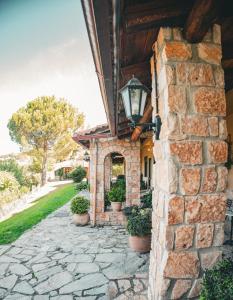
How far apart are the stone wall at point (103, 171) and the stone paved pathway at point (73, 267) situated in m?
0.64

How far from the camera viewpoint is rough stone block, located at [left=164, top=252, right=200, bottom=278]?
7.07ft

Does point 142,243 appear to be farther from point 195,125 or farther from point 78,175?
point 78,175

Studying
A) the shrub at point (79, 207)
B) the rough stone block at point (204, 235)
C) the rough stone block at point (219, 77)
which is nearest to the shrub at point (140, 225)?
→ the rough stone block at point (204, 235)

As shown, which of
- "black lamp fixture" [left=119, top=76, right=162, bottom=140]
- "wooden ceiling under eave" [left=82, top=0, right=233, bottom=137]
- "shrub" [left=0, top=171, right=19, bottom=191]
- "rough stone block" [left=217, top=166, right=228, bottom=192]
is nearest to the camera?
"wooden ceiling under eave" [left=82, top=0, right=233, bottom=137]

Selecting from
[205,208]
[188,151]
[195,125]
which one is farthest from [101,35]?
[205,208]

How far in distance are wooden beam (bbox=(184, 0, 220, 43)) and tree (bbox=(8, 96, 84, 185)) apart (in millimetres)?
19611

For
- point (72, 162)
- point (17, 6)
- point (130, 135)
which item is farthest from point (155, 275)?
point (72, 162)

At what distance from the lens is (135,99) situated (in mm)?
2566

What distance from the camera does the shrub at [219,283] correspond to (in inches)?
73.5

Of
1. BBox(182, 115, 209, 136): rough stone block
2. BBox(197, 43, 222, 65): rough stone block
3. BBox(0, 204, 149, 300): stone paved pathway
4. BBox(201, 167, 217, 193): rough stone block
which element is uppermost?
BBox(197, 43, 222, 65): rough stone block

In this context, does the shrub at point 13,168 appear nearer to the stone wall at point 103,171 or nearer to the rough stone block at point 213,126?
the stone wall at point 103,171

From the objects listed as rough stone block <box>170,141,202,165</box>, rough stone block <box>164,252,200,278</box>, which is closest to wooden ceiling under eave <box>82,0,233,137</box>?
rough stone block <box>170,141,202,165</box>

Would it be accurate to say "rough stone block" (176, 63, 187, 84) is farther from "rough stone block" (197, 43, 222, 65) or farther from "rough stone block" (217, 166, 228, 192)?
"rough stone block" (217, 166, 228, 192)

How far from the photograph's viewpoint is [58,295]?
3.69m
